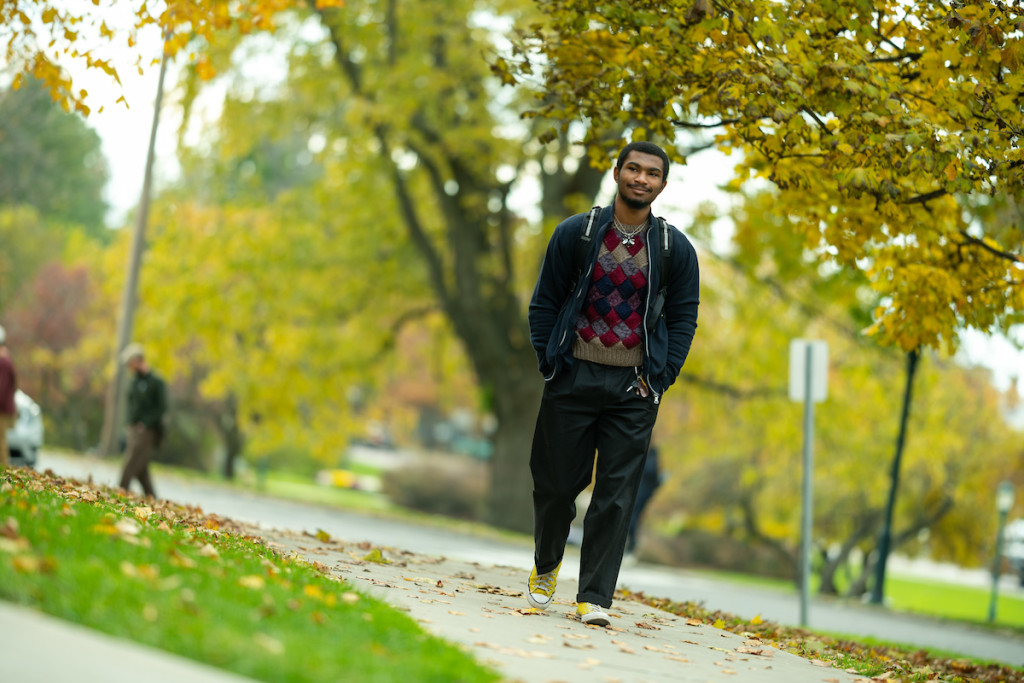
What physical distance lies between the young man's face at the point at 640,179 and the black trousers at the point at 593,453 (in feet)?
2.86

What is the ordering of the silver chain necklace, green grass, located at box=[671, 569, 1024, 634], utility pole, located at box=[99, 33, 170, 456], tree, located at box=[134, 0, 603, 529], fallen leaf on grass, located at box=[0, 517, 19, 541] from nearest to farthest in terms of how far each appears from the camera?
fallen leaf on grass, located at box=[0, 517, 19, 541], the silver chain necklace, tree, located at box=[134, 0, 603, 529], utility pole, located at box=[99, 33, 170, 456], green grass, located at box=[671, 569, 1024, 634]

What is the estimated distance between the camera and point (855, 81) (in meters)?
7.05

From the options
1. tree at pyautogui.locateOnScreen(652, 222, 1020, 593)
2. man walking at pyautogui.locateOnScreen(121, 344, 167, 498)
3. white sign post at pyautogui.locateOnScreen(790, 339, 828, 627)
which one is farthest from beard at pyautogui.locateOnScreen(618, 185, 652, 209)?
man walking at pyautogui.locateOnScreen(121, 344, 167, 498)

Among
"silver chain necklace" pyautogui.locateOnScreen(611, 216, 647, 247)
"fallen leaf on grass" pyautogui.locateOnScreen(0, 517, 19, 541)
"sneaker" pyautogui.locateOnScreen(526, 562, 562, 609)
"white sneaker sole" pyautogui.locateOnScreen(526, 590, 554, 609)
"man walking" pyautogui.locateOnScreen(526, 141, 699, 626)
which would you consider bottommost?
"white sneaker sole" pyautogui.locateOnScreen(526, 590, 554, 609)

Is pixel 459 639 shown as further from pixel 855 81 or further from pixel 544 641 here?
pixel 855 81

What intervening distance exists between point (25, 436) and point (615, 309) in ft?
32.4

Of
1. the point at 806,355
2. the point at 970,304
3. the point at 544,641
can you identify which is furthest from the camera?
the point at 806,355

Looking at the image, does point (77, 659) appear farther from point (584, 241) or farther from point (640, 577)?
point (640, 577)

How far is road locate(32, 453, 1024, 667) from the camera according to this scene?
477 inches

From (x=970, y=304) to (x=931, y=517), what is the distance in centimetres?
1985

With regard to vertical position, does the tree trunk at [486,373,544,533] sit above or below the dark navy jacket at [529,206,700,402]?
below

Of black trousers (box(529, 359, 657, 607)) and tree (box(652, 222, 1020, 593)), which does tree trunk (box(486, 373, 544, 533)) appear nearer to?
tree (box(652, 222, 1020, 593))

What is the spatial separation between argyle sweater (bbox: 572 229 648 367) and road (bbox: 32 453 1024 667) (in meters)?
4.49

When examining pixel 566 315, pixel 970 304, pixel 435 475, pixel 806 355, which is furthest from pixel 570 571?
pixel 435 475
